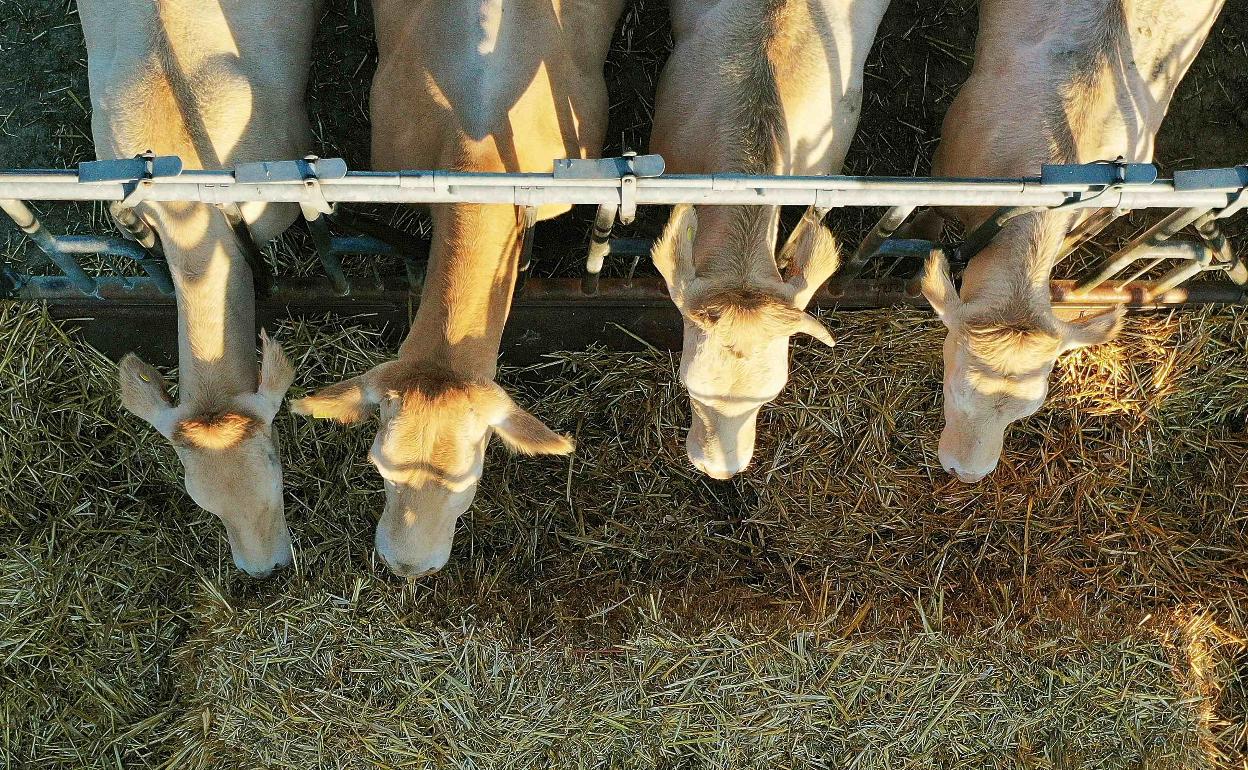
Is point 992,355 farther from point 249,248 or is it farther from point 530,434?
point 249,248

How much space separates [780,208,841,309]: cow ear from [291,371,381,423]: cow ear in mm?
1703

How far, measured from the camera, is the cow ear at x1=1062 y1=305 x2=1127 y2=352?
363 cm

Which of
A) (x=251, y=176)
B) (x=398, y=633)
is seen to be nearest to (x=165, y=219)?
(x=251, y=176)

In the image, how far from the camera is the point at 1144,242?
3.95 metres

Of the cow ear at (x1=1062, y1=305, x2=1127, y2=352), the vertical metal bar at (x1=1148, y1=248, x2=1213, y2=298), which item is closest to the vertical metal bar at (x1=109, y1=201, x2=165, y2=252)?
the cow ear at (x1=1062, y1=305, x2=1127, y2=352)

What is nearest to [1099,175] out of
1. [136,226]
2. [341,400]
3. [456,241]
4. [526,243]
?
[526,243]

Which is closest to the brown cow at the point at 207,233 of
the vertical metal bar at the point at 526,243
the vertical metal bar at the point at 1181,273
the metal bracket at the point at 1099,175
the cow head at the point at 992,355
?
the vertical metal bar at the point at 526,243

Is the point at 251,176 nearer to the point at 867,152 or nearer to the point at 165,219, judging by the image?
the point at 165,219

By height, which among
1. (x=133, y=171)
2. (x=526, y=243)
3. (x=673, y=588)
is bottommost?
(x=673, y=588)

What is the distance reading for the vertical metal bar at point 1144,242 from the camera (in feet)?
11.6

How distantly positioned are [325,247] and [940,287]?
2594 mm

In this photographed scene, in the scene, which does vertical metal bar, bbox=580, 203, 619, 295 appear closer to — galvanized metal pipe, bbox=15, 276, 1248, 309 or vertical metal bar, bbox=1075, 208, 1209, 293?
galvanized metal pipe, bbox=15, 276, 1248, 309

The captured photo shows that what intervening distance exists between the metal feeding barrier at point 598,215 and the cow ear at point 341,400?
62 cm

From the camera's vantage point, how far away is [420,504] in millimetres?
3428
